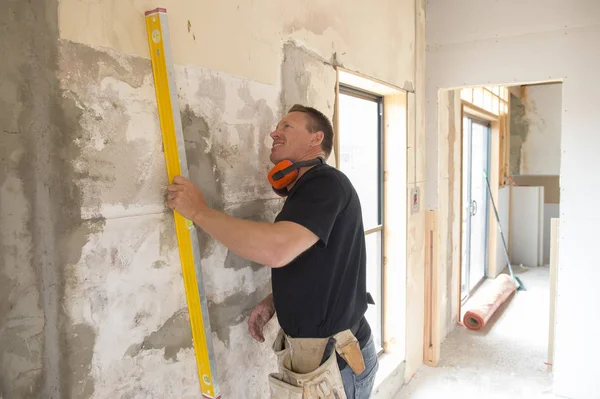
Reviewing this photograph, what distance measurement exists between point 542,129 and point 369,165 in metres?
5.03

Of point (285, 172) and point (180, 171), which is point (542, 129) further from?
point (180, 171)

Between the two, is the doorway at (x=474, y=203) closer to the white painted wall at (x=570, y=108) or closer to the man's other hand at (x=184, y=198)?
the white painted wall at (x=570, y=108)

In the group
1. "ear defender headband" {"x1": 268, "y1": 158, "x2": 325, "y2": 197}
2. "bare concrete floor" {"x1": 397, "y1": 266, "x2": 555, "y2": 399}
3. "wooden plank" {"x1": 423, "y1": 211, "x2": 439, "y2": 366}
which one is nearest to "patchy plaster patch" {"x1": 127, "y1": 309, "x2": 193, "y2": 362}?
"ear defender headband" {"x1": 268, "y1": 158, "x2": 325, "y2": 197}

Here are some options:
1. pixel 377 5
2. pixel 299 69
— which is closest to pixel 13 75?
pixel 299 69

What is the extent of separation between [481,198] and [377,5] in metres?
3.72

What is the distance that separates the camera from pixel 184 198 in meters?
1.22

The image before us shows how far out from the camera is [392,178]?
9.93 feet

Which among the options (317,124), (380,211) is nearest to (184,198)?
(317,124)

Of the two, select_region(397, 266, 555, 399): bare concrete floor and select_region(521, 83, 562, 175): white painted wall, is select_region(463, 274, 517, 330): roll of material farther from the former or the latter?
select_region(521, 83, 562, 175): white painted wall

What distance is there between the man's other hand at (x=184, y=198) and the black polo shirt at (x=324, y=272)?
9.8 inches

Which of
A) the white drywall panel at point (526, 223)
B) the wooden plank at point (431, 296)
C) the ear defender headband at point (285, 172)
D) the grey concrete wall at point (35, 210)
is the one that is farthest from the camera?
the white drywall panel at point (526, 223)

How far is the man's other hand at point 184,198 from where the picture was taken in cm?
122

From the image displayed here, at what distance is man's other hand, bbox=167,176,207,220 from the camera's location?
1216mm

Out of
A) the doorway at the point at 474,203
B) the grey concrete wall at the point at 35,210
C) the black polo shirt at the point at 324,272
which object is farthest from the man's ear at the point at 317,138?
the doorway at the point at 474,203
